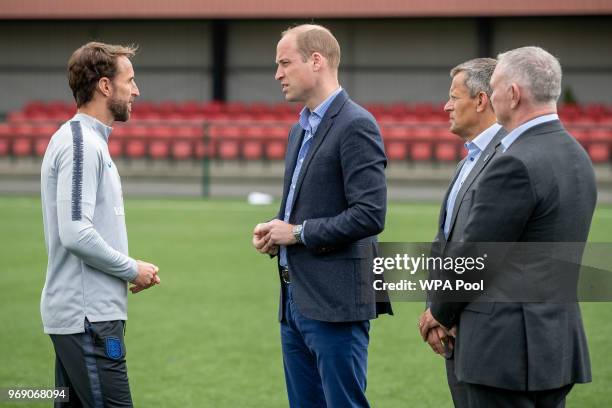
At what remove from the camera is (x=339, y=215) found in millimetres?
3785

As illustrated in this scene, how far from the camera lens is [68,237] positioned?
11.9 feet

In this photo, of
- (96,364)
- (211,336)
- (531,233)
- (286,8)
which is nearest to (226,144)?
(286,8)

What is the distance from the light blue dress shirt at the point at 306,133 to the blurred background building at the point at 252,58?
668 inches

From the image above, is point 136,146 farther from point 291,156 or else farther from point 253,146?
point 291,156

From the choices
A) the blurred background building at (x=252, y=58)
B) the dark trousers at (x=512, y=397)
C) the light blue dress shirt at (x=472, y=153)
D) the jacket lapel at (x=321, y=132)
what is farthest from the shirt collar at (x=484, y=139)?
the blurred background building at (x=252, y=58)

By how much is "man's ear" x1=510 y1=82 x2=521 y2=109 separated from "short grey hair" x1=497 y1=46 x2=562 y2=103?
2 cm

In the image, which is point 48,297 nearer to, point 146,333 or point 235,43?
point 146,333

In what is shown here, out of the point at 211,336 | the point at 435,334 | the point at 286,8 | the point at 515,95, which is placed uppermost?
the point at 286,8

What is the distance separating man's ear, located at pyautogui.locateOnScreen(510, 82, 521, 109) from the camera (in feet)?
10.6

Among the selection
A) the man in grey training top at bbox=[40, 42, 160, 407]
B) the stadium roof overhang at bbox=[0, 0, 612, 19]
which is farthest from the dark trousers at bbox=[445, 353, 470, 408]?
the stadium roof overhang at bbox=[0, 0, 612, 19]

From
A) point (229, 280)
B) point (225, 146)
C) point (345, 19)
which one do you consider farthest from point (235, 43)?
point (229, 280)

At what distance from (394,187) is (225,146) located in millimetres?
3863

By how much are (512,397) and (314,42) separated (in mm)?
1661

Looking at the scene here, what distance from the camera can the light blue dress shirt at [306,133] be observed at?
3977mm
